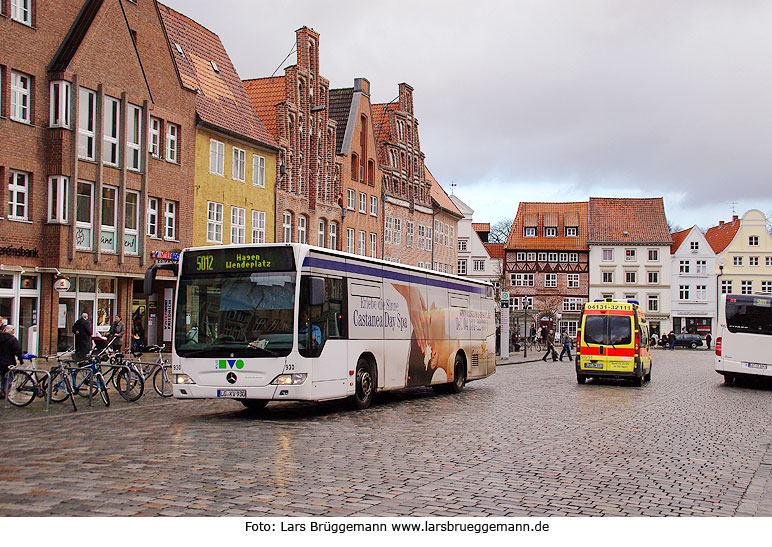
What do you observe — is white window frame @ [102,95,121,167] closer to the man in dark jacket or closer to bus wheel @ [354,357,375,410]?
the man in dark jacket

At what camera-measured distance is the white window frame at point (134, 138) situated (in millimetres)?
34312

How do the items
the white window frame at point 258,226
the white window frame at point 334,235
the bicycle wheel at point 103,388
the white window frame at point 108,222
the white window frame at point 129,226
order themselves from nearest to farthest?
the bicycle wheel at point 103,388
the white window frame at point 108,222
the white window frame at point 129,226
the white window frame at point 258,226
the white window frame at point 334,235

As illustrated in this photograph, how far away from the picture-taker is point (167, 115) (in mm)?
36719

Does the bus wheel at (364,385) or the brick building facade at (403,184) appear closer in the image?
the bus wheel at (364,385)

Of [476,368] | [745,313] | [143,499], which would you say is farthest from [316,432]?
[745,313]

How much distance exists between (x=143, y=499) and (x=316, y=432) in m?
5.91

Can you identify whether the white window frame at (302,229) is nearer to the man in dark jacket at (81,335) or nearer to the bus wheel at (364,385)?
the man in dark jacket at (81,335)

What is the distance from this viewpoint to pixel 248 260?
51.9 ft

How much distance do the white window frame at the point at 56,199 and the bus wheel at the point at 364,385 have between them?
1680cm

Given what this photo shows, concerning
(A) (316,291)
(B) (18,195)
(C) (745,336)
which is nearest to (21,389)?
(A) (316,291)

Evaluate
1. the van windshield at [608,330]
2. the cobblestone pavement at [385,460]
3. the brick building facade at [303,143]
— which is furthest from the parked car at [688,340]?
the cobblestone pavement at [385,460]

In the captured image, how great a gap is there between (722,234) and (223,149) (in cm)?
7311

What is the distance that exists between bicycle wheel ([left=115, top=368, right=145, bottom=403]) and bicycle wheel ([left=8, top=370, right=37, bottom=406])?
1832mm

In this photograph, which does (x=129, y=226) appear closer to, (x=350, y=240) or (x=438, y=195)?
(x=350, y=240)
